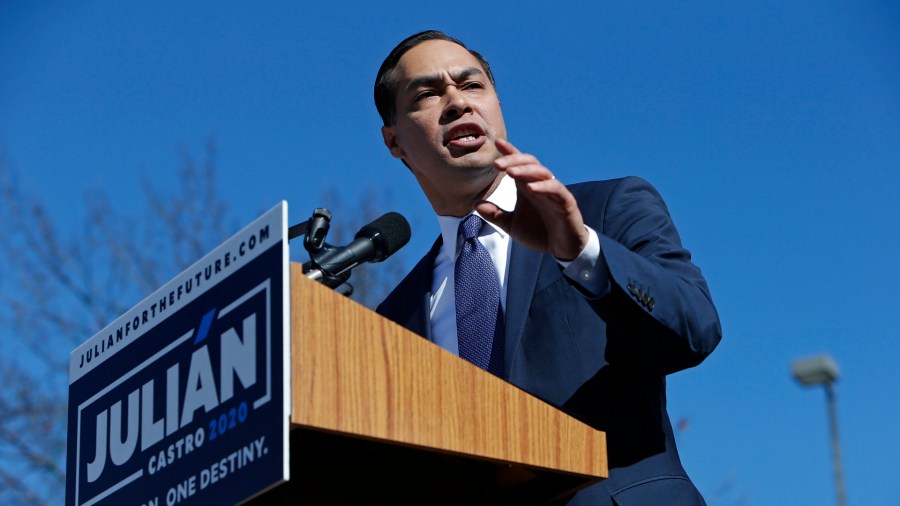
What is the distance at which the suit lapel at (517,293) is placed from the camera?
8.78 ft

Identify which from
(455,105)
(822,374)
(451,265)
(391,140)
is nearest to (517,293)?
(451,265)

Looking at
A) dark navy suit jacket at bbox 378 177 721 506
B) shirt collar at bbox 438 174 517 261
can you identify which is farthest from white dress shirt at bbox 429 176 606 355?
dark navy suit jacket at bbox 378 177 721 506

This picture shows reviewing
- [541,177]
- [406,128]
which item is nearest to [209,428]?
[541,177]

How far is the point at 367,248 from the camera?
2869 millimetres

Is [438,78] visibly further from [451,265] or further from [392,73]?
[451,265]

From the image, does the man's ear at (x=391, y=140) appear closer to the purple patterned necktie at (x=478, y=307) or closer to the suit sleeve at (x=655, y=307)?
the purple patterned necktie at (x=478, y=307)

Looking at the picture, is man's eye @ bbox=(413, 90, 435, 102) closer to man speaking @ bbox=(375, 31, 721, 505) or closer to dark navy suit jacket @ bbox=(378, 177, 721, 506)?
man speaking @ bbox=(375, 31, 721, 505)

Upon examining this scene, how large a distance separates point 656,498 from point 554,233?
531 millimetres

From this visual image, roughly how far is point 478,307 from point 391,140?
1.13 metres

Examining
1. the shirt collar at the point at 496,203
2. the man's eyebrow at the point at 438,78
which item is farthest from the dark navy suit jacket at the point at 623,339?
the man's eyebrow at the point at 438,78

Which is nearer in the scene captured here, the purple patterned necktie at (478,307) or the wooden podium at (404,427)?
the wooden podium at (404,427)

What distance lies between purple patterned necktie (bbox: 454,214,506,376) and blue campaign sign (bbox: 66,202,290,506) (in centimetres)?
76

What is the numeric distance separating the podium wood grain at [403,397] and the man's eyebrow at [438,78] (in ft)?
5.34

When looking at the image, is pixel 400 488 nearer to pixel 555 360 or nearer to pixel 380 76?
pixel 555 360
